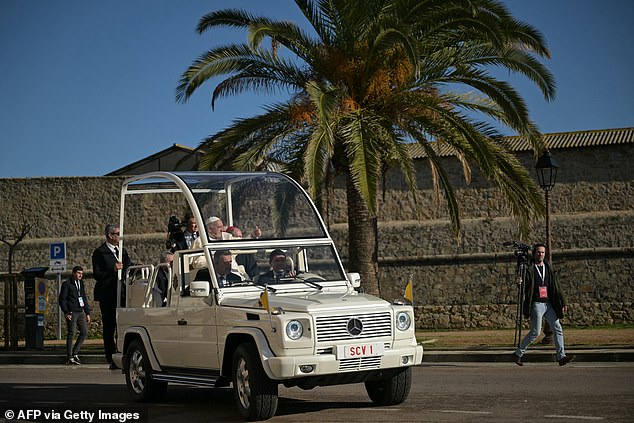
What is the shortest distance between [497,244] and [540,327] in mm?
18170

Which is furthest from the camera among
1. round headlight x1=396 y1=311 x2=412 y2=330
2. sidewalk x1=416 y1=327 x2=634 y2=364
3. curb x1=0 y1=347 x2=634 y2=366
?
sidewalk x1=416 y1=327 x2=634 y2=364

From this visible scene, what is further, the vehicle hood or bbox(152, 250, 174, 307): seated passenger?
bbox(152, 250, 174, 307): seated passenger

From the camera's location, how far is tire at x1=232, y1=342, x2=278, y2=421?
29.6 ft

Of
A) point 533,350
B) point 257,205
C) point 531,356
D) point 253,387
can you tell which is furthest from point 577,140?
point 253,387

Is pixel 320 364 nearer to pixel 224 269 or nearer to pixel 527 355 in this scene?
pixel 224 269

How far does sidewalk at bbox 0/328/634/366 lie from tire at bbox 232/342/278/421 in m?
8.14

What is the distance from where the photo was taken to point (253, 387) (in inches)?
356

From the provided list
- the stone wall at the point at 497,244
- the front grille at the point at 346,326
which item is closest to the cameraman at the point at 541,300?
the front grille at the point at 346,326

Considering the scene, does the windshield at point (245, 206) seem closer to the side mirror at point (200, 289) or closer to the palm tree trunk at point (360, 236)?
the side mirror at point (200, 289)

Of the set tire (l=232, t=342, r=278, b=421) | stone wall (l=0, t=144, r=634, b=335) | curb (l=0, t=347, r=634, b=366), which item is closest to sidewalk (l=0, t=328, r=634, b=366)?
curb (l=0, t=347, r=634, b=366)

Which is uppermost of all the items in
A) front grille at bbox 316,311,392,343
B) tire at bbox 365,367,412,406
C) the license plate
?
front grille at bbox 316,311,392,343

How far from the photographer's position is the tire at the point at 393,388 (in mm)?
9859

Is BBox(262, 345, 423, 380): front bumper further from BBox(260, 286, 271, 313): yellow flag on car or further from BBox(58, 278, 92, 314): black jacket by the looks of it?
BBox(58, 278, 92, 314): black jacket

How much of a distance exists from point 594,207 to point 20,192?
75.3 feet
